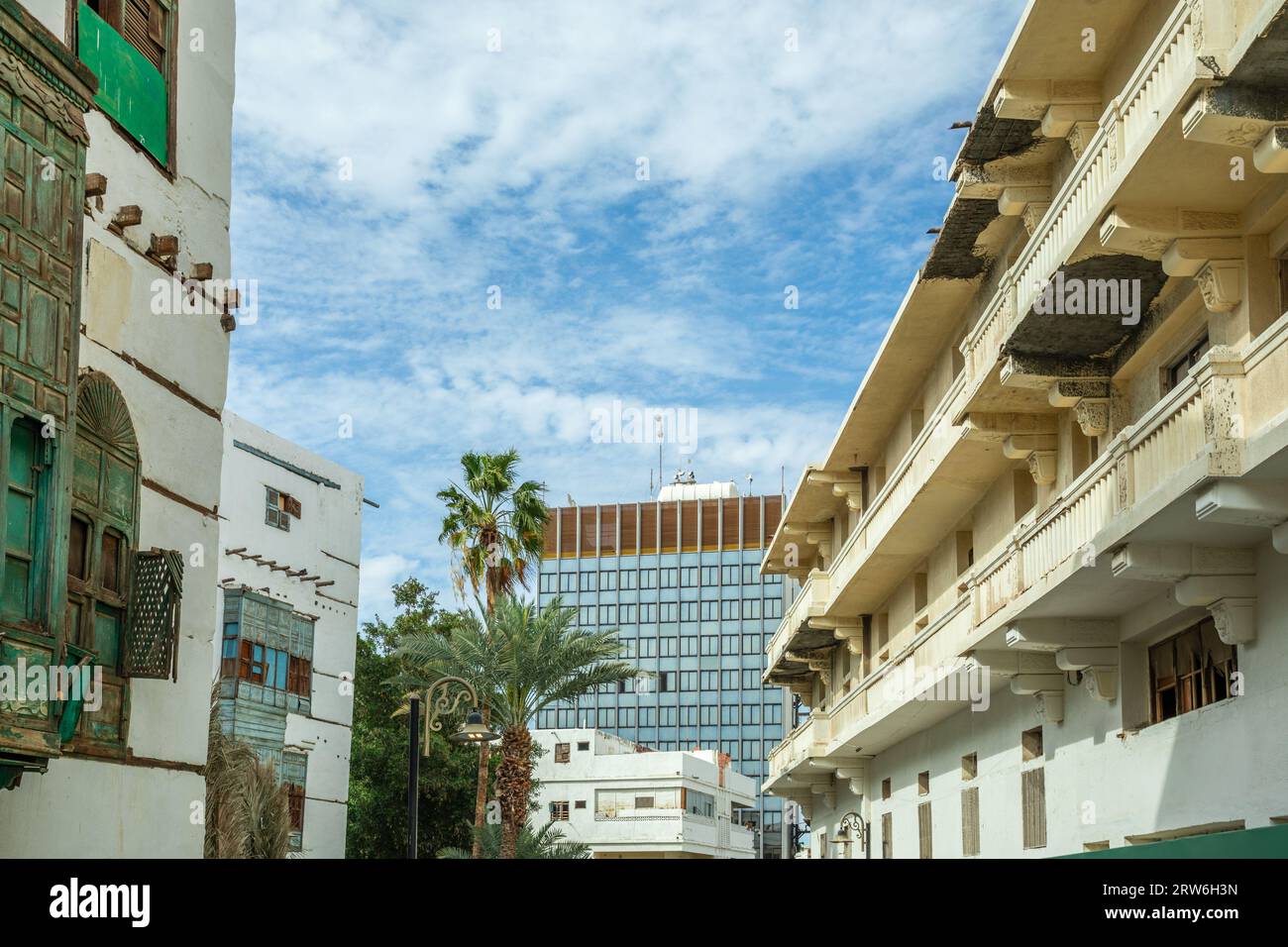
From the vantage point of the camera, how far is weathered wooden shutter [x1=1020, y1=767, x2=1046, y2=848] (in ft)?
67.5

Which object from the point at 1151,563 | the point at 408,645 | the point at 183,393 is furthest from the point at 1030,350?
the point at 408,645

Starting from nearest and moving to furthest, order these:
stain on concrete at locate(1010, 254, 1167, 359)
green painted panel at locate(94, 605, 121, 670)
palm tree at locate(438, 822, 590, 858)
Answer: green painted panel at locate(94, 605, 121, 670)
stain on concrete at locate(1010, 254, 1167, 359)
palm tree at locate(438, 822, 590, 858)

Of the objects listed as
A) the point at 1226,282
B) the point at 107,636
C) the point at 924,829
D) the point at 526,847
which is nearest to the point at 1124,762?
the point at 1226,282

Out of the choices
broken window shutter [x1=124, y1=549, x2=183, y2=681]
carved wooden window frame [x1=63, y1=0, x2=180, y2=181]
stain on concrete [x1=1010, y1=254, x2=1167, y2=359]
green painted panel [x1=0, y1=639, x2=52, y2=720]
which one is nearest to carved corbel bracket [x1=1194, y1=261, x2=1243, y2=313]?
stain on concrete [x1=1010, y1=254, x2=1167, y2=359]

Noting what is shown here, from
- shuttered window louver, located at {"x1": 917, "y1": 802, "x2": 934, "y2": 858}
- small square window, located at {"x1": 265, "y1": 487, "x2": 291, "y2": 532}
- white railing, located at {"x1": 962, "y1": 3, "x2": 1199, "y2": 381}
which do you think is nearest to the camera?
white railing, located at {"x1": 962, "y1": 3, "x2": 1199, "y2": 381}

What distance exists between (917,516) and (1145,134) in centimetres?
1278

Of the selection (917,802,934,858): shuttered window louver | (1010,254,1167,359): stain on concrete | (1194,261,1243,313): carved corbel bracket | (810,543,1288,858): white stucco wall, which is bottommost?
(917,802,934,858): shuttered window louver

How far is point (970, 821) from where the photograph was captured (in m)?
24.3

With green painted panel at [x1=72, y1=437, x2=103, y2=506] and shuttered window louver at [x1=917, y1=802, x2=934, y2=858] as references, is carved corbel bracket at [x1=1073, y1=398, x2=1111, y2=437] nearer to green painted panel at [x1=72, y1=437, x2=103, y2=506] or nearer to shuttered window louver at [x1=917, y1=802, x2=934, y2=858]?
shuttered window louver at [x1=917, y1=802, x2=934, y2=858]

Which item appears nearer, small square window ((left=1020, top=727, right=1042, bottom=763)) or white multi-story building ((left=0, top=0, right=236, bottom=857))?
white multi-story building ((left=0, top=0, right=236, bottom=857))

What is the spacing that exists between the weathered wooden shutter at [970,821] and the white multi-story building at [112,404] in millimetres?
14727

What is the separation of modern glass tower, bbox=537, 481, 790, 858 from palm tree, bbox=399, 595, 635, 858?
102 metres

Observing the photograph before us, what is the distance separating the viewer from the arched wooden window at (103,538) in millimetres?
11148
